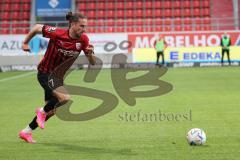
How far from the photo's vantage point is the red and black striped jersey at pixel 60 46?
937cm

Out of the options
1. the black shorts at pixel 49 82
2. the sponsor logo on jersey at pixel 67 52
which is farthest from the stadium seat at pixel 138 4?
the sponsor logo on jersey at pixel 67 52

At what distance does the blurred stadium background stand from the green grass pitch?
1452cm

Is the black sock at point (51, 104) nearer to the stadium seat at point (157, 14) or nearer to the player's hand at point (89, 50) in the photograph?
the player's hand at point (89, 50)

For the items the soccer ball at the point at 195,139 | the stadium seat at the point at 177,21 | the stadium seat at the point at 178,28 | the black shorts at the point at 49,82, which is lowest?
the soccer ball at the point at 195,139

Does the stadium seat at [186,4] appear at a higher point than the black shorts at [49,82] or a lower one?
higher

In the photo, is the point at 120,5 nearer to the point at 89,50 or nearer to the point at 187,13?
the point at 187,13

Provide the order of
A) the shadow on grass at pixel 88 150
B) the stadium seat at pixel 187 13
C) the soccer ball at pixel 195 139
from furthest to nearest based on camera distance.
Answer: the stadium seat at pixel 187 13
the soccer ball at pixel 195 139
the shadow on grass at pixel 88 150

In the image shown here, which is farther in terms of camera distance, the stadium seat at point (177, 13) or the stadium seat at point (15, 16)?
the stadium seat at point (15, 16)

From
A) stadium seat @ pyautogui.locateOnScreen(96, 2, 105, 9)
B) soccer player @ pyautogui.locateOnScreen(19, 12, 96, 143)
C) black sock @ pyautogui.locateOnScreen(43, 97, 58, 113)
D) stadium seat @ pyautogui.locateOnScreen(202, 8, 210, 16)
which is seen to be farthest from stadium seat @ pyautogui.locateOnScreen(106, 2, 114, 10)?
black sock @ pyautogui.locateOnScreen(43, 97, 58, 113)

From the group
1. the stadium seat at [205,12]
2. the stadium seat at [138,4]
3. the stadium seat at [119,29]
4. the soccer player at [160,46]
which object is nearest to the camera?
the soccer player at [160,46]

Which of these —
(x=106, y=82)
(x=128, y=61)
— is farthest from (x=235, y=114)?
(x=128, y=61)

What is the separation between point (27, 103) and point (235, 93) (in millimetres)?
6375

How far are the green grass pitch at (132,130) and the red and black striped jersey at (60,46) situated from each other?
139 centimetres

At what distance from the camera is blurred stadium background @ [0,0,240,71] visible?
33094mm
